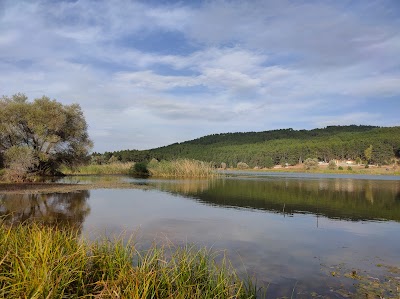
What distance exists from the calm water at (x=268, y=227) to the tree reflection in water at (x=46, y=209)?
0.14 ft

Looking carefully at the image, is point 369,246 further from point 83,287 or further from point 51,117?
point 51,117

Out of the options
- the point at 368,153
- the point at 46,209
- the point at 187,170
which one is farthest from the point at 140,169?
the point at 368,153

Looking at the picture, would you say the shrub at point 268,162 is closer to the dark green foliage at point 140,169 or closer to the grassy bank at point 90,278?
the dark green foliage at point 140,169

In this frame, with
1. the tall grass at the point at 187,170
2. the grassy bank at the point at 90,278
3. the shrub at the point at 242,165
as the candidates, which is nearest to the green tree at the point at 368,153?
the shrub at the point at 242,165

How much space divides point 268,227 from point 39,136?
1239 inches

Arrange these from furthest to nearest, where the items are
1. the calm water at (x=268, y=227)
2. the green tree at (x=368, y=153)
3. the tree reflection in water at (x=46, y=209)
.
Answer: the green tree at (x=368, y=153) → the tree reflection in water at (x=46, y=209) → the calm water at (x=268, y=227)

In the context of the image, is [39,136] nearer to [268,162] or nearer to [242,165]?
[242,165]

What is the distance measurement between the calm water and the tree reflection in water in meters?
0.04

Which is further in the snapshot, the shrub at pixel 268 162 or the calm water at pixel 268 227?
the shrub at pixel 268 162

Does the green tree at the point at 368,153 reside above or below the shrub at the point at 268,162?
above

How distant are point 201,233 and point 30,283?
8461mm

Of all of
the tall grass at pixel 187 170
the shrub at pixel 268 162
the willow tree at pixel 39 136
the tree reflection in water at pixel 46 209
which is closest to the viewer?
the tree reflection in water at pixel 46 209

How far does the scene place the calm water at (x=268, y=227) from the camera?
869 cm

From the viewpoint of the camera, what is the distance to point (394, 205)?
22.3 meters
